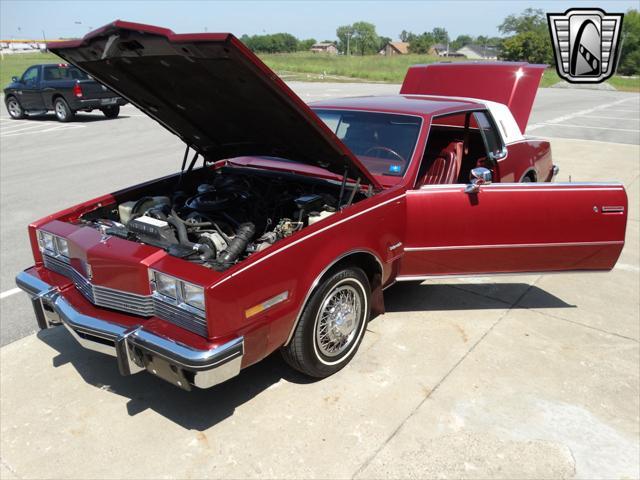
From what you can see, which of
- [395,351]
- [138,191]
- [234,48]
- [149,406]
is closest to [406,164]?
[395,351]

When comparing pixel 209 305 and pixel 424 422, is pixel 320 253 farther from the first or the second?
pixel 424 422

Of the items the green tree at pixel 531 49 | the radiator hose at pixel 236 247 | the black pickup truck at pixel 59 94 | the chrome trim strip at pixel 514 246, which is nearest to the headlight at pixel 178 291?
the radiator hose at pixel 236 247

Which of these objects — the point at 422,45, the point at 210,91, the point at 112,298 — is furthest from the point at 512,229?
the point at 422,45

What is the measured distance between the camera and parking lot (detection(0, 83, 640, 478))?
2.72m

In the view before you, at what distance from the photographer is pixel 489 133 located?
5.05 meters

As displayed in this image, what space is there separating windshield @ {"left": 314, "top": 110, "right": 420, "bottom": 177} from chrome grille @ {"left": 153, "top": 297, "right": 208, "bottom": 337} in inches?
72.8

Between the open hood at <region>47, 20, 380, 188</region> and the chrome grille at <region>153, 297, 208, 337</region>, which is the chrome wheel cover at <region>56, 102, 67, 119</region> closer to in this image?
the open hood at <region>47, 20, 380, 188</region>

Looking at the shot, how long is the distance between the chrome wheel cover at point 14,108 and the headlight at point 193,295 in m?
17.2

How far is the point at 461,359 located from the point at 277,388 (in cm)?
130

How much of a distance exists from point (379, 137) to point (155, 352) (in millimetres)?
2404

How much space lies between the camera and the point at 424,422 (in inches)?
118

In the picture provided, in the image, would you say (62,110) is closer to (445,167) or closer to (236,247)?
(445,167)

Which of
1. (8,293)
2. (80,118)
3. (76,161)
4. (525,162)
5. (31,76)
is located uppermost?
(31,76)

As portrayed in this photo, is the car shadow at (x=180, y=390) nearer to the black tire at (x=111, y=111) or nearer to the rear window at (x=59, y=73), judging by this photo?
the black tire at (x=111, y=111)
